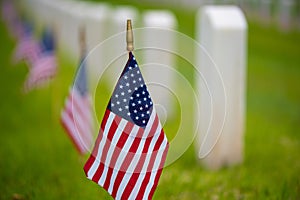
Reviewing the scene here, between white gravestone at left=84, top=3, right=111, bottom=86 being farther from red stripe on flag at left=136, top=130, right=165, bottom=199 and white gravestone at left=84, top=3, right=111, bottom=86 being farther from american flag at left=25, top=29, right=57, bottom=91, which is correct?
red stripe on flag at left=136, top=130, right=165, bottom=199

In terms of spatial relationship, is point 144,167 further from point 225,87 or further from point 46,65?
point 46,65

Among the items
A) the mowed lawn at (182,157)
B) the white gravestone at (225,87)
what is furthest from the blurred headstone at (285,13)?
the white gravestone at (225,87)

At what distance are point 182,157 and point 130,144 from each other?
9.64 feet

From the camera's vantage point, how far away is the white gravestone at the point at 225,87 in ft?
21.6

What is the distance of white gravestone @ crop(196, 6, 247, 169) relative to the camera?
659 centimetres

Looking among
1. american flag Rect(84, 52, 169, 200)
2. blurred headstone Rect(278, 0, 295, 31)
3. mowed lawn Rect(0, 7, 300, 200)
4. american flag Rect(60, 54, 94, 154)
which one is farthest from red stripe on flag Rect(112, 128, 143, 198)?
blurred headstone Rect(278, 0, 295, 31)

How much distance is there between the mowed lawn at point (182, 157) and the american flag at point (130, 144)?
1283mm

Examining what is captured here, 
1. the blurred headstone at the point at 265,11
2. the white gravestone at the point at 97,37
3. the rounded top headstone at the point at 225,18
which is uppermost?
the rounded top headstone at the point at 225,18

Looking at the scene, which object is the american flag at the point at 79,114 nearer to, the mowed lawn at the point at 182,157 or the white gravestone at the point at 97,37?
the mowed lawn at the point at 182,157

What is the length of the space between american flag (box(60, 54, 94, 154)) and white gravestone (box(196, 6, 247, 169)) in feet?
3.79

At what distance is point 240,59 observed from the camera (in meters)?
6.66

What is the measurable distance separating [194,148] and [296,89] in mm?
4213

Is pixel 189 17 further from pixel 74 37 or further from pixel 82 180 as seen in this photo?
pixel 82 180

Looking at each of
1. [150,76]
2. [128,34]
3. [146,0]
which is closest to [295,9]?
[150,76]
